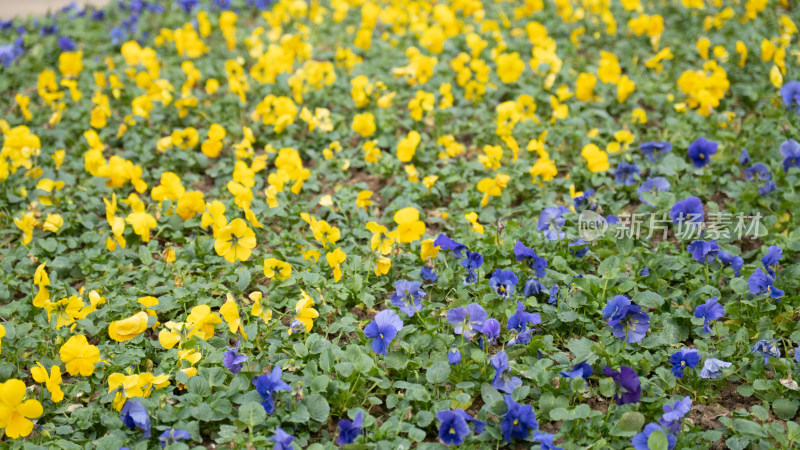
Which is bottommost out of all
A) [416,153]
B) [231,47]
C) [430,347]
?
[430,347]

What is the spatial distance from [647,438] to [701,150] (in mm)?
1797

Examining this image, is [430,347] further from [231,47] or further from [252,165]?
[231,47]

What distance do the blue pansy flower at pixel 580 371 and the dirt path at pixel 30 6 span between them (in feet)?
19.9

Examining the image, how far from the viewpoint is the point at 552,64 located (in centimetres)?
441

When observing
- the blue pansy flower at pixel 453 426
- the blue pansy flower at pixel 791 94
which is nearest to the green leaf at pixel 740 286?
the blue pansy flower at pixel 453 426

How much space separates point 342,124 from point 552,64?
1366 mm

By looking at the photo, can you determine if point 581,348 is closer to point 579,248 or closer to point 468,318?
point 468,318

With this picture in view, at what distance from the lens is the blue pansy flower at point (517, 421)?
7.07ft

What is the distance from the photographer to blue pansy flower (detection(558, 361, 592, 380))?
2297 mm

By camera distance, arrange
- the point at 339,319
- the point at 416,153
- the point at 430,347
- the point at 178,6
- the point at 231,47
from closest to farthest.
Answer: the point at 430,347 < the point at 339,319 < the point at 416,153 < the point at 231,47 < the point at 178,6

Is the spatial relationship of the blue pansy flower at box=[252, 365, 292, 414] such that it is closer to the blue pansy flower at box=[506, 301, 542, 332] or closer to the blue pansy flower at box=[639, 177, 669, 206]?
the blue pansy flower at box=[506, 301, 542, 332]

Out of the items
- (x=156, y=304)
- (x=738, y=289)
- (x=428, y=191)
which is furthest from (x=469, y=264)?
(x=156, y=304)

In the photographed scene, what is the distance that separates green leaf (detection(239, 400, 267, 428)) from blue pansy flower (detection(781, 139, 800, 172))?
8.82 feet

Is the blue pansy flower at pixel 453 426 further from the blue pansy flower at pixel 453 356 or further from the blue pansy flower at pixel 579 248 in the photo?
the blue pansy flower at pixel 579 248
